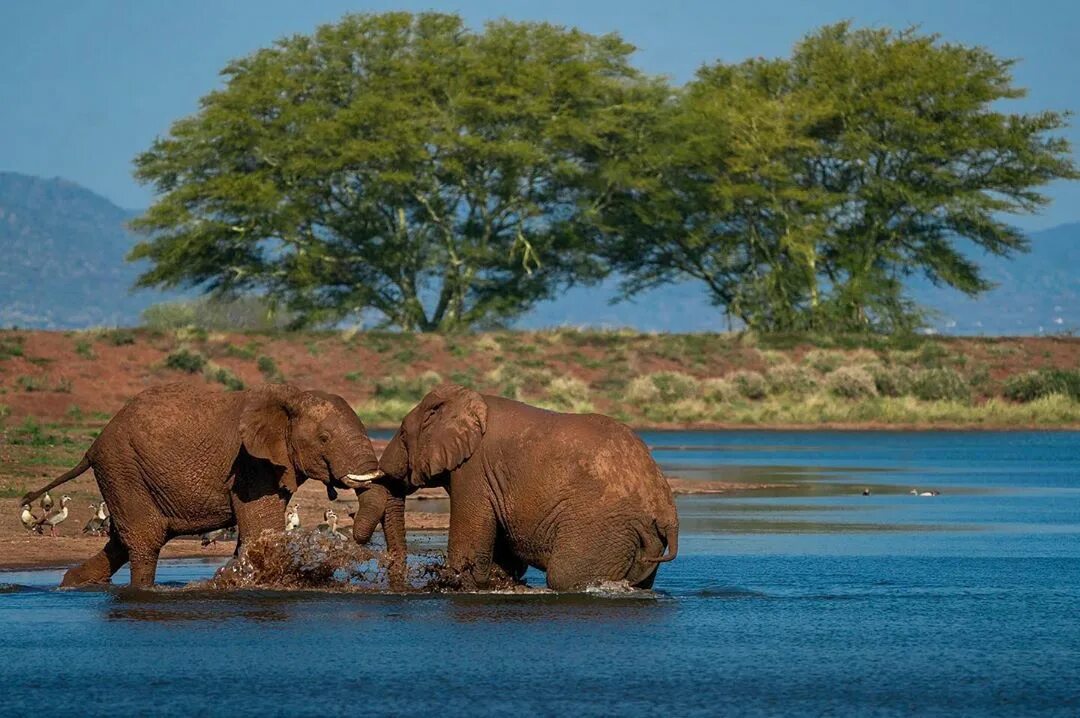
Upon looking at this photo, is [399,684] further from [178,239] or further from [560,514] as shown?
[178,239]

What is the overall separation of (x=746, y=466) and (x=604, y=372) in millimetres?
27786

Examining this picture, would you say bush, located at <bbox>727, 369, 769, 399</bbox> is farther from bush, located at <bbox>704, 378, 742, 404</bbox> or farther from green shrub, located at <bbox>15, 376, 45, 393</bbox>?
green shrub, located at <bbox>15, 376, 45, 393</bbox>

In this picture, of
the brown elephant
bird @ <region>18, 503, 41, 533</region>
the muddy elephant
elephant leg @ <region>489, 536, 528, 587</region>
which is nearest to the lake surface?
the muddy elephant

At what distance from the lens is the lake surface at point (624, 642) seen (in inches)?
522

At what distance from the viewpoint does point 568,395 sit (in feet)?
213

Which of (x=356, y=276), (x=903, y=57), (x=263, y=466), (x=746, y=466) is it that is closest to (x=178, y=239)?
(x=356, y=276)

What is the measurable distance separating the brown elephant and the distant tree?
5774 cm

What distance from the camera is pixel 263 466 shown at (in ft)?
58.9

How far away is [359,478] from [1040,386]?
176 feet

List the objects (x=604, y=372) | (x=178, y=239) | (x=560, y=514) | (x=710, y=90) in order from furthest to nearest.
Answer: (x=710, y=90) < (x=178, y=239) < (x=604, y=372) < (x=560, y=514)

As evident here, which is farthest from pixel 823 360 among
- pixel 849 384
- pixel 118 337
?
pixel 118 337

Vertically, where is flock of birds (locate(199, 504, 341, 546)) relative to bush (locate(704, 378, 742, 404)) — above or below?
below

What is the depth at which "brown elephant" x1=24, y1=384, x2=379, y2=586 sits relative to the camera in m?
17.9

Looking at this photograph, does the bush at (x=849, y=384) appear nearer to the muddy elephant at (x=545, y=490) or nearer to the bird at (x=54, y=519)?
the bird at (x=54, y=519)
